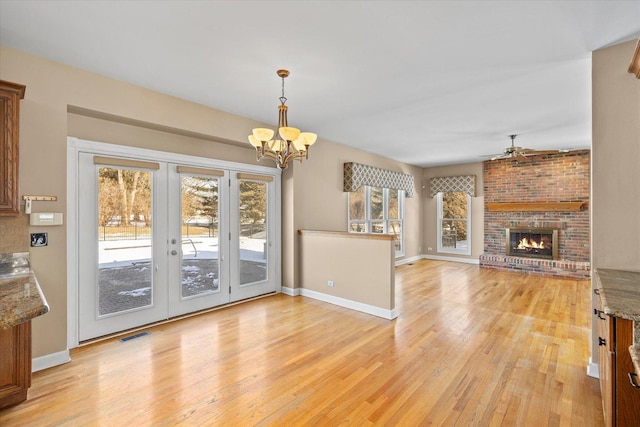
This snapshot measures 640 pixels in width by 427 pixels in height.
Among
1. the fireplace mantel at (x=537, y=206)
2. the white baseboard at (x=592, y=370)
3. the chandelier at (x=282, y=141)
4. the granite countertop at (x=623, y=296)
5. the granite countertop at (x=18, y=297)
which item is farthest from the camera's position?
the fireplace mantel at (x=537, y=206)

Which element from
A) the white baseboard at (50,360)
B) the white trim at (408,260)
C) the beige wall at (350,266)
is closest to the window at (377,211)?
the white trim at (408,260)

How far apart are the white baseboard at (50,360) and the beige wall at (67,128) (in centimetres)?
5

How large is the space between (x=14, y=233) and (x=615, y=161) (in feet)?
16.2

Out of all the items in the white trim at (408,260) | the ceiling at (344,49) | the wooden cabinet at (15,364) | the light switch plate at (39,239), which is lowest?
the white trim at (408,260)

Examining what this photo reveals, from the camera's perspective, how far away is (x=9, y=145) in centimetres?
228

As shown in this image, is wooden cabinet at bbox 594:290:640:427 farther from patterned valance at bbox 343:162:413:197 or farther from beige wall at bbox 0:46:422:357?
patterned valance at bbox 343:162:413:197

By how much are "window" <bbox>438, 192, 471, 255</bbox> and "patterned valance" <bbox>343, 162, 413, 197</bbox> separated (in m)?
1.20

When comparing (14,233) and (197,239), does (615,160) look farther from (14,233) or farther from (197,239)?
(14,233)

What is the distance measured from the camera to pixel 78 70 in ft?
9.27

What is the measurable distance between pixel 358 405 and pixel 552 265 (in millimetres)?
6359

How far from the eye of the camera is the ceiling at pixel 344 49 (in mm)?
2016

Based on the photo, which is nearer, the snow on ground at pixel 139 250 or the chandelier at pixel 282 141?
the chandelier at pixel 282 141

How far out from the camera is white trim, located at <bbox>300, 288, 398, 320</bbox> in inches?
154

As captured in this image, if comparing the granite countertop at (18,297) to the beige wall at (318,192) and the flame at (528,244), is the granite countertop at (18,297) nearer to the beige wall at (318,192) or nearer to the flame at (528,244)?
the beige wall at (318,192)
